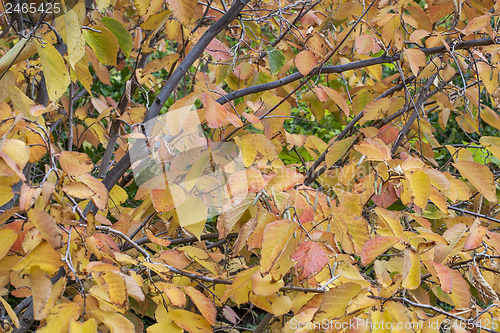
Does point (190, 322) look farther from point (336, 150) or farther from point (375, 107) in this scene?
point (375, 107)

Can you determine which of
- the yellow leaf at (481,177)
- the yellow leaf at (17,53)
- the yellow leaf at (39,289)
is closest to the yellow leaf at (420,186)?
the yellow leaf at (481,177)

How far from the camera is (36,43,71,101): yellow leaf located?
2.86 feet

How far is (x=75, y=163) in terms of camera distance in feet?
2.47

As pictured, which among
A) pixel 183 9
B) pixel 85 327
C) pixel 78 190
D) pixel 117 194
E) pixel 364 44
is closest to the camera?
pixel 85 327

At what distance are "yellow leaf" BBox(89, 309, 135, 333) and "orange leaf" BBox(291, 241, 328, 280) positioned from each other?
0.30m

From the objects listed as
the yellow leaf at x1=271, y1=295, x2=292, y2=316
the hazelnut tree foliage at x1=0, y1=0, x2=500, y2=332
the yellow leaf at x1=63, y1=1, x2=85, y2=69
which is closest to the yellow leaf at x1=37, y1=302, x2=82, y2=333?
the hazelnut tree foliage at x1=0, y1=0, x2=500, y2=332

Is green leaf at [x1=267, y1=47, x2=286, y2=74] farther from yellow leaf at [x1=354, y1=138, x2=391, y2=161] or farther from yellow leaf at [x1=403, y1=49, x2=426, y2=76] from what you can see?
yellow leaf at [x1=354, y1=138, x2=391, y2=161]

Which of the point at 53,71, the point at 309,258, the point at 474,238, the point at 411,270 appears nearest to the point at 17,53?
the point at 53,71

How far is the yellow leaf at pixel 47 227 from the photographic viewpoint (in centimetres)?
65

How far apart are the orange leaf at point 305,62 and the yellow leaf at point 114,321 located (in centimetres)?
72

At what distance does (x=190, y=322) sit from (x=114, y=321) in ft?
0.61

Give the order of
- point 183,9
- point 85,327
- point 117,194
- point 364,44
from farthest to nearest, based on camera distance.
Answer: point 117,194 < point 364,44 < point 183,9 < point 85,327

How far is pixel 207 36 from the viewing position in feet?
3.51

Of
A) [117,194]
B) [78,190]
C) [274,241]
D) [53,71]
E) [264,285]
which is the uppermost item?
[53,71]
